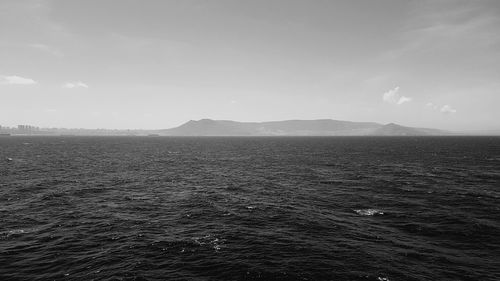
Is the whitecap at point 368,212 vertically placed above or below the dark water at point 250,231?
above

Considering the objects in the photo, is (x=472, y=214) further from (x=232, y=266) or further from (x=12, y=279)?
(x=12, y=279)

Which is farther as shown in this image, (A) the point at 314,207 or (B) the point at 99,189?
(B) the point at 99,189

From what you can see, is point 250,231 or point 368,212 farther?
point 368,212

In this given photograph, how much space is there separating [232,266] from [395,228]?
24.3 m

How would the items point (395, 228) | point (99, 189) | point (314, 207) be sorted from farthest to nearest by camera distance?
point (99, 189), point (314, 207), point (395, 228)

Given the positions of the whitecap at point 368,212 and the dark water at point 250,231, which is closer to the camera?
the dark water at point 250,231

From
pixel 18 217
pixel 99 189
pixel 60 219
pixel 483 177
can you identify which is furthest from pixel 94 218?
pixel 483 177

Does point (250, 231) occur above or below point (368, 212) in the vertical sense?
below

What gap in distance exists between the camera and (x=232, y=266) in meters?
29.8

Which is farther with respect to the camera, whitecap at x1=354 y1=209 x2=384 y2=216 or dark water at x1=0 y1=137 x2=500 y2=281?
whitecap at x1=354 y1=209 x2=384 y2=216

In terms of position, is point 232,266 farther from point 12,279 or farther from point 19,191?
point 19,191

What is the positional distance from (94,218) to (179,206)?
44.0 feet

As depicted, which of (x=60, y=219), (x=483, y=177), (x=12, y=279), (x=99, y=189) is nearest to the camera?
(x=12, y=279)

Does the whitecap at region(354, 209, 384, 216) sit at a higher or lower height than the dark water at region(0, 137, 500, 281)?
higher
